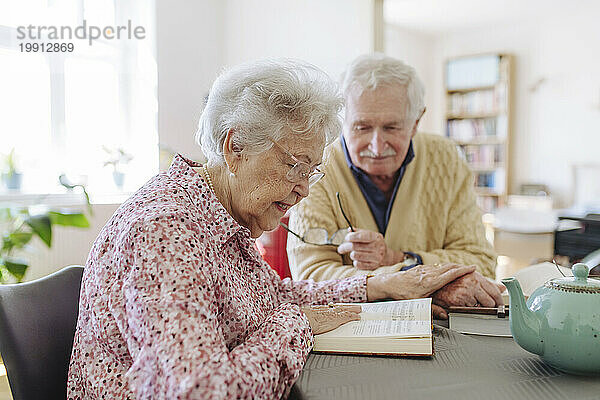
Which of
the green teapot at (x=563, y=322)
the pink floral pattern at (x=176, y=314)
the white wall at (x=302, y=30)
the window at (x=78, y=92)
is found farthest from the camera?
the white wall at (x=302, y=30)

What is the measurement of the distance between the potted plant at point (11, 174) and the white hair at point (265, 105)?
2.80m

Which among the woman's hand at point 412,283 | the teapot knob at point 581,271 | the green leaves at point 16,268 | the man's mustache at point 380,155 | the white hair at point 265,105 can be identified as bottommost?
the green leaves at point 16,268

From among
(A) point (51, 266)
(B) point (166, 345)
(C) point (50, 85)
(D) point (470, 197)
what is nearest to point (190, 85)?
(C) point (50, 85)

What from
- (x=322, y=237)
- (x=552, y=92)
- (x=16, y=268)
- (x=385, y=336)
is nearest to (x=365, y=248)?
(x=322, y=237)

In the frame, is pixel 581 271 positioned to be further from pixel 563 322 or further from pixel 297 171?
pixel 297 171

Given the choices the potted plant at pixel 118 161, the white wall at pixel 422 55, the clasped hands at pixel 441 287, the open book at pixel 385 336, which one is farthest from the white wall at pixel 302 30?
the open book at pixel 385 336

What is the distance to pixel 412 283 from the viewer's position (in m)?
1.43

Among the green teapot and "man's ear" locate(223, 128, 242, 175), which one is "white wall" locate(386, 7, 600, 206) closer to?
"man's ear" locate(223, 128, 242, 175)

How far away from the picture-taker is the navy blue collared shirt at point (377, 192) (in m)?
2.04

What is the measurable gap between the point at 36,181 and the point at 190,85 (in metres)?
1.46

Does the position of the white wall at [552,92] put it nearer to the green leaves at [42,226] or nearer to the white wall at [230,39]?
the white wall at [230,39]

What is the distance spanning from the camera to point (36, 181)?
3.89 meters

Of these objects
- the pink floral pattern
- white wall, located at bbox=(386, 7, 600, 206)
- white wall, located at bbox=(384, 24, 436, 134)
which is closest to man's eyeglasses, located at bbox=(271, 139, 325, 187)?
the pink floral pattern

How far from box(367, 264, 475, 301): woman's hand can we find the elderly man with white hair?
0.91 ft
